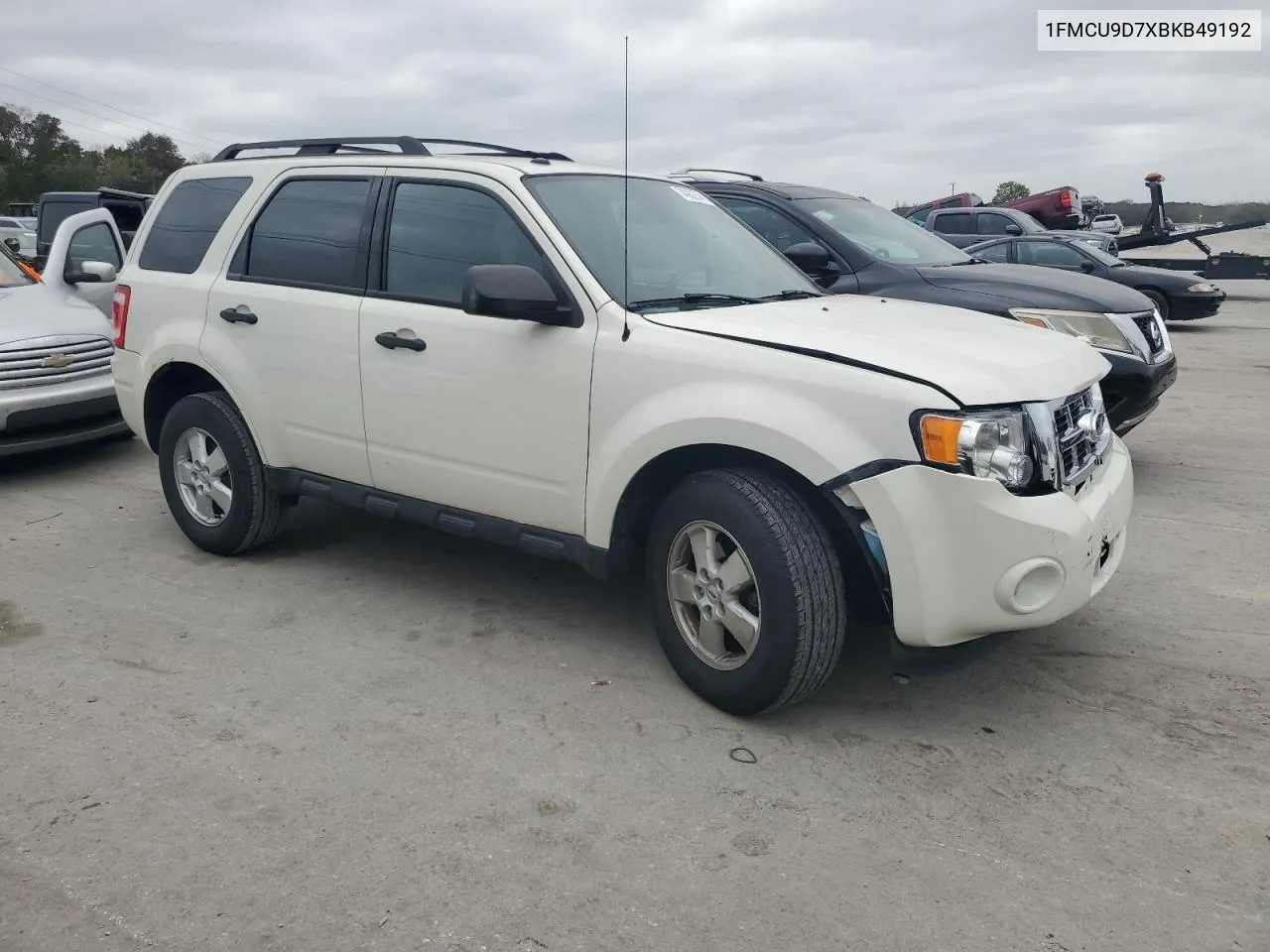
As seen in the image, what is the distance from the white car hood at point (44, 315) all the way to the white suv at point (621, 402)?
189cm

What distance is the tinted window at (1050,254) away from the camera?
13.6 metres

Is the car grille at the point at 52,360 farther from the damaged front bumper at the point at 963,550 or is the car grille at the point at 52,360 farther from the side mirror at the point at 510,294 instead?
the damaged front bumper at the point at 963,550

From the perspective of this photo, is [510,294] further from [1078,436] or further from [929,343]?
[1078,436]

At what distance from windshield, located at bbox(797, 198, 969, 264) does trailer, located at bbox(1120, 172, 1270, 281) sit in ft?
44.7

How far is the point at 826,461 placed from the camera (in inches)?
124

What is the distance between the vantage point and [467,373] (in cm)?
401

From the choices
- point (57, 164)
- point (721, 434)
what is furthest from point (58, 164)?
point (721, 434)

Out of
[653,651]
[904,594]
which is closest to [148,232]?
[653,651]

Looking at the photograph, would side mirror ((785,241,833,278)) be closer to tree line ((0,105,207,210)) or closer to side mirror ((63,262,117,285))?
side mirror ((63,262,117,285))

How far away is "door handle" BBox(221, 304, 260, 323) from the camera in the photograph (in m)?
4.75

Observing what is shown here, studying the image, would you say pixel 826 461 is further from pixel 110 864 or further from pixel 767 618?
pixel 110 864

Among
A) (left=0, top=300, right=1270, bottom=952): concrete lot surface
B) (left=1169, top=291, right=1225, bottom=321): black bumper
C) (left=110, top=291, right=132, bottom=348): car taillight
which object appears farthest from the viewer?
(left=1169, top=291, right=1225, bottom=321): black bumper

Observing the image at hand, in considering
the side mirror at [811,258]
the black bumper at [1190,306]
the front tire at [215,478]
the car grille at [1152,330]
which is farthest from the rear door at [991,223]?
the front tire at [215,478]

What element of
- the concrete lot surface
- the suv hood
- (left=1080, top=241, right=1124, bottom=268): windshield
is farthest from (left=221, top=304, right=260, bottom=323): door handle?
(left=1080, top=241, right=1124, bottom=268): windshield
